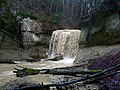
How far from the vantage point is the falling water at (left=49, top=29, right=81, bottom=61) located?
20.2 m

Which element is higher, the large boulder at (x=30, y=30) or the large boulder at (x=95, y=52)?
the large boulder at (x=30, y=30)

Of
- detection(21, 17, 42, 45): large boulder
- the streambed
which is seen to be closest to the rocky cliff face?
the streambed

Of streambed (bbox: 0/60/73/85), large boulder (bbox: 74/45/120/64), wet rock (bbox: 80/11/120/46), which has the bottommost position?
streambed (bbox: 0/60/73/85)

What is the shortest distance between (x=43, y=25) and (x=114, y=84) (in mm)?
20098

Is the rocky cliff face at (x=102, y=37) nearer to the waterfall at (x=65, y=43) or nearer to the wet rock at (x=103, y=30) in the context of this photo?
the wet rock at (x=103, y=30)

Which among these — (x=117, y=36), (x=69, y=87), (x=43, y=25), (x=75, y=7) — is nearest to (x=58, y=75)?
(x=69, y=87)

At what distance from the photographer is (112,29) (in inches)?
393

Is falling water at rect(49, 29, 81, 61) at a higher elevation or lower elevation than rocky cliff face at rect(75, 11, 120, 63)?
higher

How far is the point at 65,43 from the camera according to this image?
2078 centimetres

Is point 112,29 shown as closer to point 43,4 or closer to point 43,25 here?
point 43,25

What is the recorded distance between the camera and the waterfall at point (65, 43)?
20.2m

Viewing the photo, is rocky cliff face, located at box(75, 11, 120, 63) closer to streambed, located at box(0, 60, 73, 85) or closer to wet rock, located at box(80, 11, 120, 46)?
wet rock, located at box(80, 11, 120, 46)

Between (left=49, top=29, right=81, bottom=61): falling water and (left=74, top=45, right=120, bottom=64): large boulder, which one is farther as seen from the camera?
(left=49, top=29, right=81, bottom=61): falling water

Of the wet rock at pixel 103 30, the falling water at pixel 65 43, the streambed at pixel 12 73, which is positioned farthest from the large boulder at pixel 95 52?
the falling water at pixel 65 43
